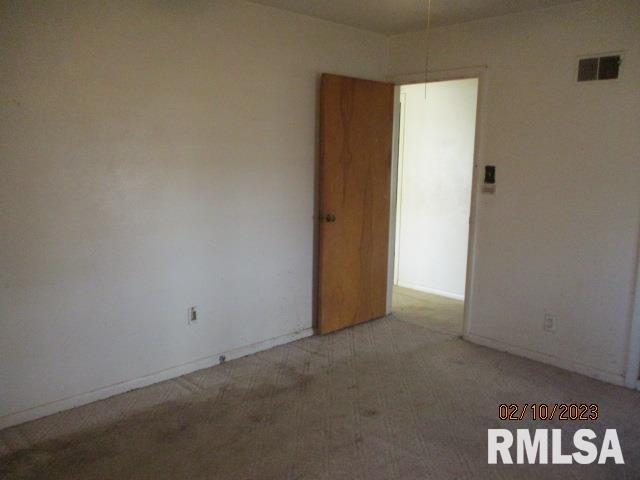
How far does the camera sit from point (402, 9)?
3.36 m

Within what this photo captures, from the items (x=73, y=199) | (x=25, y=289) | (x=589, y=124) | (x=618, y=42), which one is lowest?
(x=25, y=289)

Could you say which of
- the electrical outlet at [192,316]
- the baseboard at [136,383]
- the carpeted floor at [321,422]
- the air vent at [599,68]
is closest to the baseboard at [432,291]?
the carpeted floor at [321,422]

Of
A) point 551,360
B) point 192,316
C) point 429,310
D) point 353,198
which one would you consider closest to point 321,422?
point 192,316

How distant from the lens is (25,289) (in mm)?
2527

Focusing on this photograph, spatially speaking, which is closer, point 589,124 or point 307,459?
point 307,459

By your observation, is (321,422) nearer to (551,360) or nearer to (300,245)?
(300,245)

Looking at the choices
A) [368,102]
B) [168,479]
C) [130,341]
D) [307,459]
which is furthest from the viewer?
[368,102]

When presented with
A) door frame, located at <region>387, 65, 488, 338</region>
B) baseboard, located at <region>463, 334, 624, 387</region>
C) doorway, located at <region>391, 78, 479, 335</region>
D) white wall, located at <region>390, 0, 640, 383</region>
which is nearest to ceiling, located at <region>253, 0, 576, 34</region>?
white wall, located at <region>390, 0, 640, 383</region>

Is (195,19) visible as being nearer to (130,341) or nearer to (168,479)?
(130,341)

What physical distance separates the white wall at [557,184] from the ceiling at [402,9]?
5.5 inches

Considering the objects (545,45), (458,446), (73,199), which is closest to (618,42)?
(545,45)

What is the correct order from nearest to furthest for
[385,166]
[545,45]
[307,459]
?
[307,459] < [545,45] < [385,166]

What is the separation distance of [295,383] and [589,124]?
247cm

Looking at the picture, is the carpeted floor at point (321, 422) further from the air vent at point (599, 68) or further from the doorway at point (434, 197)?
the air vent at point (599, 68)
